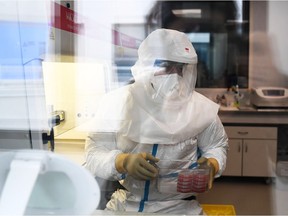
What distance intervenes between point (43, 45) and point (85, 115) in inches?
11.9

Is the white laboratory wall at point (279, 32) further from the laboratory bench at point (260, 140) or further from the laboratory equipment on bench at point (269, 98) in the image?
the laboratory bench at point (260, 140)

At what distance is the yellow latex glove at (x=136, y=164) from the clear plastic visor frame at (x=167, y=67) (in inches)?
11.4

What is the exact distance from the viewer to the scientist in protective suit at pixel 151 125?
1.14 m

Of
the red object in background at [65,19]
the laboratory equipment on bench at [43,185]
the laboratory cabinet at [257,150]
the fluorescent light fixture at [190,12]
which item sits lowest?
the laboratory cabinet at [257,150]

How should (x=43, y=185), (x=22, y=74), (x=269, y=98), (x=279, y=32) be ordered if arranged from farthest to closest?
(x=279, y=32), (x=269, y=98), (x=22, y=74), (x=43, y=185)

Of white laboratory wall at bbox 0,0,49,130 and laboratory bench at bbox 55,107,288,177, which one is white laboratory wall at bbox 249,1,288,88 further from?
white laboratory wall at bbox 0,0,49,130

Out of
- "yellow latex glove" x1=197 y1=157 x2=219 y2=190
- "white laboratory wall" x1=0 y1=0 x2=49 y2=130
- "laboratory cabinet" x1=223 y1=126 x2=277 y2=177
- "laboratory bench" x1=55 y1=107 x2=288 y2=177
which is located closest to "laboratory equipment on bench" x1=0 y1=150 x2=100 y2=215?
"white laboratory wall" x1=0 y1=0 x2=49 y2=130

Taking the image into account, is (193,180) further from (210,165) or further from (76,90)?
(76,90)

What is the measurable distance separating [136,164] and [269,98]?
8.69 ft

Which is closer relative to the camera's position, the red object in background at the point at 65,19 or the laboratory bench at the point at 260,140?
the red object in background at the point at 65,19

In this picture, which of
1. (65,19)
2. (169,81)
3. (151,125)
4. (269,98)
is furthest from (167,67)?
(269,98)

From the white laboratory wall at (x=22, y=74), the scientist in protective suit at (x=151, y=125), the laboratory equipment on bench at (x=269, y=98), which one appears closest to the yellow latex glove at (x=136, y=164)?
the scientist in protective suit at (x=151, y=125)

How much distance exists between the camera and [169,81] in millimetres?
1157

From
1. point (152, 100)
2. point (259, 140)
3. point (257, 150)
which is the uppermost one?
point (152, 100)
